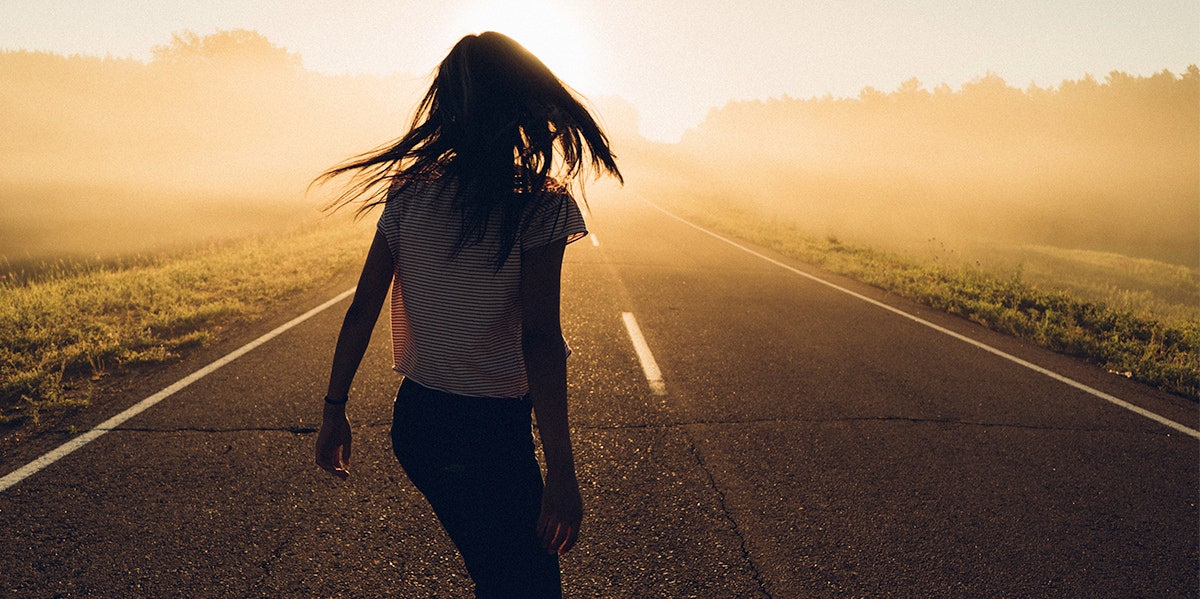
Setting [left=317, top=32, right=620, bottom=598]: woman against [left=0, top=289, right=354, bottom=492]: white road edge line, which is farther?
[left=0, top=289, right=354, bottom=492]: white road edge line

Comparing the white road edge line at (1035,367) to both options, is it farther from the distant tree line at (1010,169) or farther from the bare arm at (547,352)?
the distant tree line at (1010,169)

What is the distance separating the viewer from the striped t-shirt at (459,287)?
1.26 meters

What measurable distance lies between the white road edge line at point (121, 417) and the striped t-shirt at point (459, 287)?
3.45 meters

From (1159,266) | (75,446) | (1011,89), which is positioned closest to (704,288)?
(75,446)

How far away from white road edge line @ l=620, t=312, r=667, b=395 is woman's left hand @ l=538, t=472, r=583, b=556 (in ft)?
11.8

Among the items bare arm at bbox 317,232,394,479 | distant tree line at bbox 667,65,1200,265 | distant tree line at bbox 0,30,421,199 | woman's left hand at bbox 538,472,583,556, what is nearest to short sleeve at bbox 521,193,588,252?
bare arm at bbox 317,232,394,479

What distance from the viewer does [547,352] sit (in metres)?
1.24

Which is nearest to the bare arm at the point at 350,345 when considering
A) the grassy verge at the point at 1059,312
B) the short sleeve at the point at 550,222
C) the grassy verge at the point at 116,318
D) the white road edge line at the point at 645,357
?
the short sleeve at the point at 550,222

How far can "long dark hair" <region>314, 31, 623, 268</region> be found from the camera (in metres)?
1.23

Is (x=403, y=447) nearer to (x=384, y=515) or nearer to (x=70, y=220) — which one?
(x=384, y=515)

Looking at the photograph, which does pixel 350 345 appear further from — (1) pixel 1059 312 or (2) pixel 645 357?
(1) pixel 1059 312

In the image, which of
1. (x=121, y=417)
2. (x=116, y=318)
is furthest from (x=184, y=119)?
(x=121, y=417)

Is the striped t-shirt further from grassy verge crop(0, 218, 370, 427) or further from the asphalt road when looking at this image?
grassy verge crop(0, 218, 370, 427)

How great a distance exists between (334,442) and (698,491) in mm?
2314
